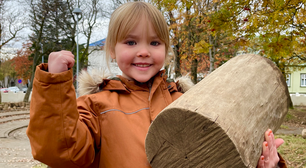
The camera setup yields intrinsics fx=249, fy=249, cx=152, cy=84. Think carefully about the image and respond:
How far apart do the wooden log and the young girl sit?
0.63 feet

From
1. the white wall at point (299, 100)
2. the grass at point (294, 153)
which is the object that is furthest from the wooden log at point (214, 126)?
the white wall at point (299, 100)

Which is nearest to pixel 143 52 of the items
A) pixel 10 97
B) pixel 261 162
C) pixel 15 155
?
pixel 261 162

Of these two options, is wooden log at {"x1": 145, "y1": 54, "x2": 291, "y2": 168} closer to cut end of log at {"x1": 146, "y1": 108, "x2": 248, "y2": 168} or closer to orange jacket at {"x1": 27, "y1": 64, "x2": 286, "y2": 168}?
cut end of log at {"x1": 146, "y1": 108, "x2": 248, "y2": 168}

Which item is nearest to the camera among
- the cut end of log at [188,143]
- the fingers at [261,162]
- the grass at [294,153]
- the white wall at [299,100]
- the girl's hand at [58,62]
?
the cut end of log at [188,143]

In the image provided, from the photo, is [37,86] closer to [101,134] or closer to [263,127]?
[101,134]

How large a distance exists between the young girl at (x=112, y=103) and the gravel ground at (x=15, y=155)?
4.69 meters

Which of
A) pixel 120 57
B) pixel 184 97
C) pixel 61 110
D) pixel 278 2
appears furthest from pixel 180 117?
pixel 278 2

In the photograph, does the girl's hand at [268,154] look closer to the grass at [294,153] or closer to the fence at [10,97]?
the grass at [294,153]

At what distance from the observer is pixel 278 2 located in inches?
182

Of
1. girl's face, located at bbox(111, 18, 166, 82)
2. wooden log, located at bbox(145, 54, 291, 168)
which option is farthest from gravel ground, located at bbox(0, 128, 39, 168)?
wooden log, located at bbox(145, 54, 291, 168)

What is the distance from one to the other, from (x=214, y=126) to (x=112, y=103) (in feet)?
2.21

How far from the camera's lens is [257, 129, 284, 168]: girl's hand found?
3.97ft

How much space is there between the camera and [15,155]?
616 centimetres

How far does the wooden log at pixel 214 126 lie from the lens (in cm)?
97
